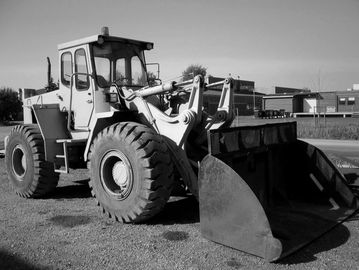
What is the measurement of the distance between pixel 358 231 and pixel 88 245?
343 cm

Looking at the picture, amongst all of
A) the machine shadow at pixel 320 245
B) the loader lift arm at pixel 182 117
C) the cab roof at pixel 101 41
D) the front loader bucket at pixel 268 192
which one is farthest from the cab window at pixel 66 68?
the machine shadow at pixel 320 245

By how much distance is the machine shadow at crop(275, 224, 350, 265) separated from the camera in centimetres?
431

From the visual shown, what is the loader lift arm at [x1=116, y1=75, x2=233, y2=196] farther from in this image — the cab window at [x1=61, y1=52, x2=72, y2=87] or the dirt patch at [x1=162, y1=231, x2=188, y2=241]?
the cab window at [x1=61, y1=52, x2=72, y2=87]

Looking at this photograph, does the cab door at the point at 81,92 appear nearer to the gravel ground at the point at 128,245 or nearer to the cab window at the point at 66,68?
the cab window at the point at 66,68

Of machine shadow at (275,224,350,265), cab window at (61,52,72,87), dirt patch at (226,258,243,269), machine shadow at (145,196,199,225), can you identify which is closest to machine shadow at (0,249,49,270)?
machine shadow at (145,196,199,225)

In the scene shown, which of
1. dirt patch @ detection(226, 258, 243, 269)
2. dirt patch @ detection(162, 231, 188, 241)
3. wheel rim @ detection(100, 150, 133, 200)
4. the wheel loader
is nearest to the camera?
dirt patch @ detection(226, 258, 243, 269)

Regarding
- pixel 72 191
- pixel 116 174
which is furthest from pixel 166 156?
pixel 72 191

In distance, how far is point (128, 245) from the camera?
488cm

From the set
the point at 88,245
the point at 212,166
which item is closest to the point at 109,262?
the point at 88,245

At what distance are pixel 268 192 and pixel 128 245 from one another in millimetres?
2361

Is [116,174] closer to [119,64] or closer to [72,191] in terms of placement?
[119,64]

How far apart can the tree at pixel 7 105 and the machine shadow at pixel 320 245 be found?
44.2 metres

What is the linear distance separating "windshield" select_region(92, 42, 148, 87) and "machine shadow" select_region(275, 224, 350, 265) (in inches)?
162

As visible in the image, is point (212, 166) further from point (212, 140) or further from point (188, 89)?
point (188, 89)
